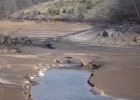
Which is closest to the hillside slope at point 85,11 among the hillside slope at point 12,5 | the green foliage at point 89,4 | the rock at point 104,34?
the green foliage at point 89,4

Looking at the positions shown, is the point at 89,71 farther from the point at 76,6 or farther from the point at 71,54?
the point at 76,6

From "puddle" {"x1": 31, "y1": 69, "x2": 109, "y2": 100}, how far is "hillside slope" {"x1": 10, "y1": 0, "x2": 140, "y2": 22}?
32.0 m

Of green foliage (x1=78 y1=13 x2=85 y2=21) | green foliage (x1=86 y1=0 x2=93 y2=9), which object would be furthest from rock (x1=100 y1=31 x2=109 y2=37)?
green foliage (x1=86 y1=0 x2=93 y2=9)

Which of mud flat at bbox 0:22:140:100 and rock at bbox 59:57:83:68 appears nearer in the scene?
mud flat at bbox 0:22:140:100

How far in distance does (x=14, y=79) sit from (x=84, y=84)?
12.4 ft

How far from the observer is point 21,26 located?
60750 mm

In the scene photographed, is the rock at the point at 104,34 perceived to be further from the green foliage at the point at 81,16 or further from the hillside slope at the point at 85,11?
the green foliage at the point at 81,16

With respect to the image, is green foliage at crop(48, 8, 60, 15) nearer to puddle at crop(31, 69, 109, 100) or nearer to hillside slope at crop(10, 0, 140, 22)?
hillside slope at crop(10, 0, 140, 22)

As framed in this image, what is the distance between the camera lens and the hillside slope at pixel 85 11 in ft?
191

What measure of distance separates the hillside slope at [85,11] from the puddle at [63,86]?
105ft

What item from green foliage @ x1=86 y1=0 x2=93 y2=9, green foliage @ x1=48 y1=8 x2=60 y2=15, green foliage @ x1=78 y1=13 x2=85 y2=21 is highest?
green foliage @ x1=86 y1=0 x2=93 y2=9

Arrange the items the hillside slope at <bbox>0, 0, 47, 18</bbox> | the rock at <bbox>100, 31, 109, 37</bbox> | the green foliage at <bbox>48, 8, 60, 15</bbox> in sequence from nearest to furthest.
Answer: the rock at <bbox>100, 31, 109, 37</bbox> → the green foliage at <bbox>48, 8, 60, 15</bbox> → the hillside slope at <bbox>0, 0, 47, 18</bbox>

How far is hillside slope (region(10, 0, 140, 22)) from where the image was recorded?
58094 millimetres

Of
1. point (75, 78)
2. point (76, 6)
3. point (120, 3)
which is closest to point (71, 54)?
point (75, 78)
